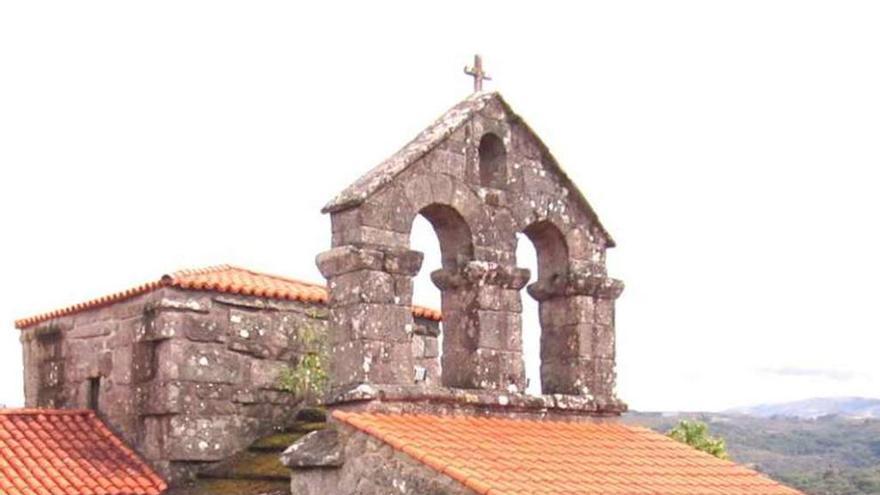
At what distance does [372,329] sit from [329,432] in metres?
0.81

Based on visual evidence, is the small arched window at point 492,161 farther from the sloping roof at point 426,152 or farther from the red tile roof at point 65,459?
the red tile roof at point 65,459

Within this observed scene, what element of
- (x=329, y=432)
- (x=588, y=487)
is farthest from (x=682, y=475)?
(x=329, y=432)

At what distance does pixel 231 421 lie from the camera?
36.4 ft

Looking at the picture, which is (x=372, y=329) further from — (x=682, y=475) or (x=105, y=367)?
(x=105, y=367)

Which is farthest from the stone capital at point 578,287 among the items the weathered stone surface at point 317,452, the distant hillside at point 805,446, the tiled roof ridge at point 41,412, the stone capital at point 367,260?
the distant hillside at point 805,446

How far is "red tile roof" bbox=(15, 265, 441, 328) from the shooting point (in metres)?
11.0

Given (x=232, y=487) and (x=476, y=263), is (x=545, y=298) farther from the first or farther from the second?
(x=232, y=487)

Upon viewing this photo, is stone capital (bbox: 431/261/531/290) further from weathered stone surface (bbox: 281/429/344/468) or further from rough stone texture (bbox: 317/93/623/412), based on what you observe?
weathered stone surface (bbox: 281/429/344/468)

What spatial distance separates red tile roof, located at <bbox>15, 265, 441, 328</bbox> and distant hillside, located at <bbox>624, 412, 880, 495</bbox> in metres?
55.4

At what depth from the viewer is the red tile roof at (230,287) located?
36.0 feet

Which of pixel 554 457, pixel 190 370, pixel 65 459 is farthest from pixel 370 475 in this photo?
pixel 65 459

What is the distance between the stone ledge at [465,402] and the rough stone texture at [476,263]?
2.5 inches

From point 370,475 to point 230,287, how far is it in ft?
12.1

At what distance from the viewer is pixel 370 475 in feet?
26.2
